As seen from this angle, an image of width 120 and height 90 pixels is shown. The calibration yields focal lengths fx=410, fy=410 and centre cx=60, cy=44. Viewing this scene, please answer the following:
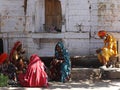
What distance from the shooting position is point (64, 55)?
1182 centimetres

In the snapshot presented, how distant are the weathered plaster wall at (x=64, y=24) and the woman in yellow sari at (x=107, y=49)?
743 mm

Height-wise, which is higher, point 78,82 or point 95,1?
point 95,1

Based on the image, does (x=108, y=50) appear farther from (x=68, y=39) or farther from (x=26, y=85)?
(x=26, y=85)

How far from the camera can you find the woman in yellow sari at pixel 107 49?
12.0m

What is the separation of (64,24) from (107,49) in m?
1.74

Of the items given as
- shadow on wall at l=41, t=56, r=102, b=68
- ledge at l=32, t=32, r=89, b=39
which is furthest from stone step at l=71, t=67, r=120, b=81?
ledge at l=32, t=32, r=89, b=39

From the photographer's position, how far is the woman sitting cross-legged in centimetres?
1176

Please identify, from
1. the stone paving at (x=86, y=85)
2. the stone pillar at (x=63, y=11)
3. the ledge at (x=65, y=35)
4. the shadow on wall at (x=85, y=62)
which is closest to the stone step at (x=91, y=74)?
the stone paving at (x=86, y=85)

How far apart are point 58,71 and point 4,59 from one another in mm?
1612

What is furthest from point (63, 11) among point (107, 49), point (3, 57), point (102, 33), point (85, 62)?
point (3, 57)

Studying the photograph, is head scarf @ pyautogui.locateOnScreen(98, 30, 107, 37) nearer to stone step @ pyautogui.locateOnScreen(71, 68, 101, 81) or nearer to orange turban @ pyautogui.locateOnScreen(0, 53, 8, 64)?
stone step @ pyautogui.locateOnScreen(71, 68, 101, 81)

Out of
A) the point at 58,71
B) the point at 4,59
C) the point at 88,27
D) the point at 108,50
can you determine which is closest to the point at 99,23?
the point at 88,27

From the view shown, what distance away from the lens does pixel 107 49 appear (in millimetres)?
12086

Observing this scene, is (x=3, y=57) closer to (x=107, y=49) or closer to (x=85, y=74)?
(x=85, y=74)
